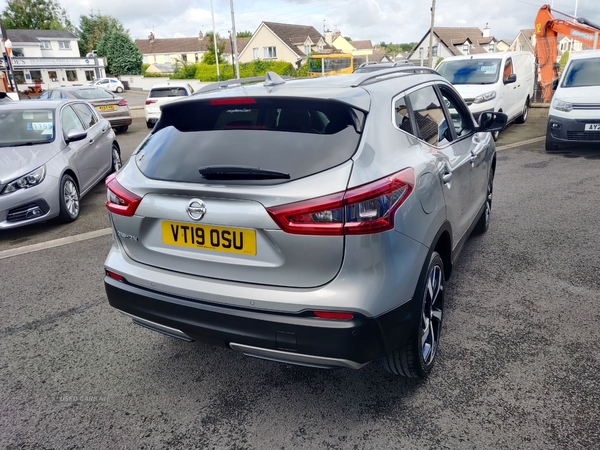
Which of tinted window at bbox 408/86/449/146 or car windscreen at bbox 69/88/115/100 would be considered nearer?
tinted window at bbox 408/86/449/146

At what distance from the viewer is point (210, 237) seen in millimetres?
2330

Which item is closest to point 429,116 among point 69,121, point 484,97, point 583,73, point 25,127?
point 25,127

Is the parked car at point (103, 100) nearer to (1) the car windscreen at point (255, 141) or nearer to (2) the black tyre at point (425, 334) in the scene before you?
(1) the car windscreen at point (255, 141)

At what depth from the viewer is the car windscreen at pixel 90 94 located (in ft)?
51.1

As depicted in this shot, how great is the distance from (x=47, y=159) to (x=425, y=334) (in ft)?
17.5

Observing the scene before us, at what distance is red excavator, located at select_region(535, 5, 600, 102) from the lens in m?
15.9

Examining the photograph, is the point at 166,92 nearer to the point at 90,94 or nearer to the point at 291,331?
the point at 90,94

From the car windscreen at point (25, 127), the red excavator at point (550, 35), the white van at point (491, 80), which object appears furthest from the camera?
the red excavator at point (550, 35)

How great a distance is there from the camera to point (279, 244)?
2178mm

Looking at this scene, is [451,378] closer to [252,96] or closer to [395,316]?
[395,316]

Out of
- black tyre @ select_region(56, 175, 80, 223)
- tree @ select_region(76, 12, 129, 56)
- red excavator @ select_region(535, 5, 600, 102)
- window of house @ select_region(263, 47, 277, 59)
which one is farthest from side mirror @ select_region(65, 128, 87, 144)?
tree @ select_region(76, 12, 129, 56)

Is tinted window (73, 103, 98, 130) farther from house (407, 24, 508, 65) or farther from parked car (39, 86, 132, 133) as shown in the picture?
house (407, 24, 508, 65)

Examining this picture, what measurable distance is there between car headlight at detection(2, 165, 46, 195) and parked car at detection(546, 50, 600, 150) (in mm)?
8834

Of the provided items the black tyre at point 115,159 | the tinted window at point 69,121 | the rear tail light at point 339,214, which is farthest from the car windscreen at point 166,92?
the rear tail light at point 339,214
